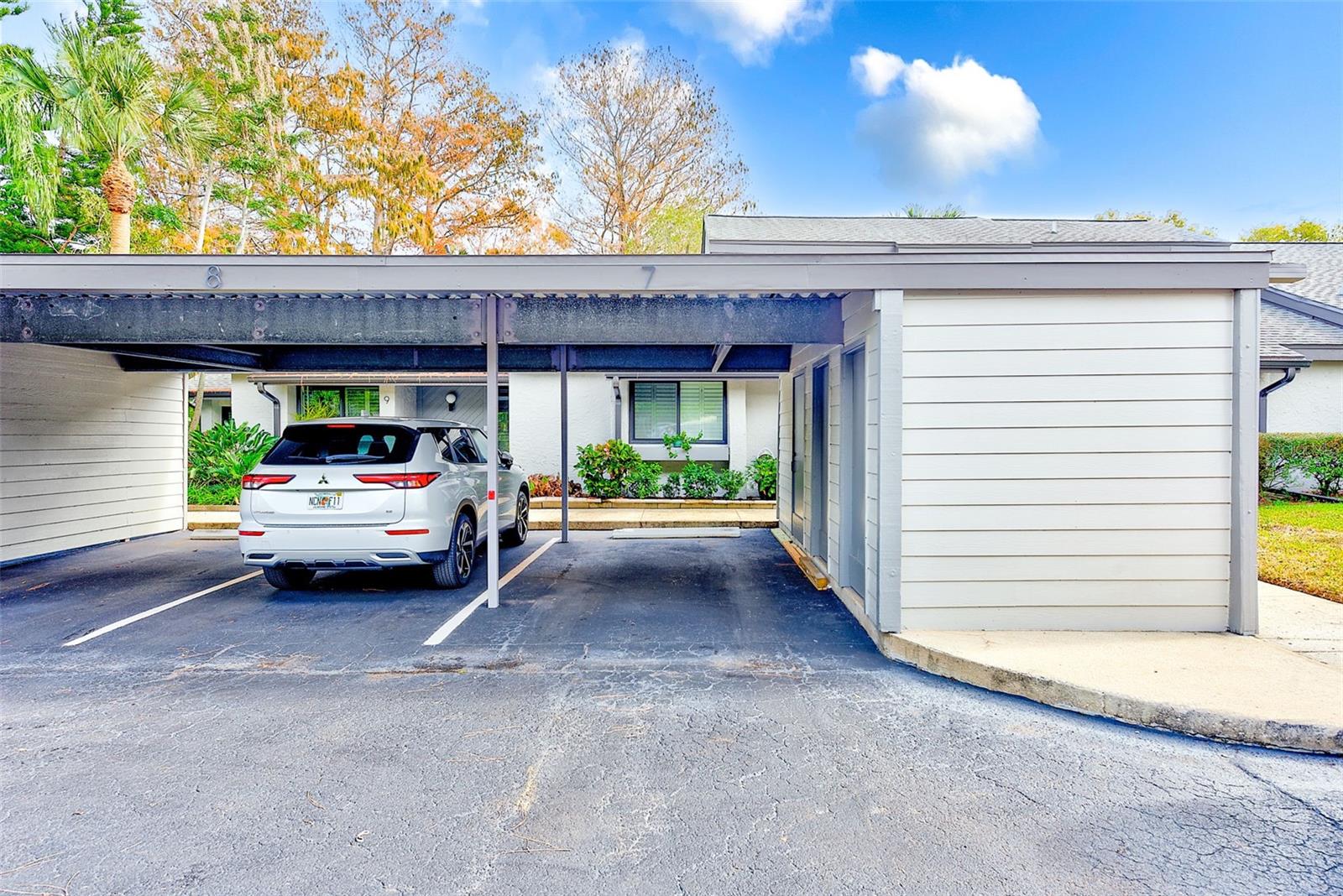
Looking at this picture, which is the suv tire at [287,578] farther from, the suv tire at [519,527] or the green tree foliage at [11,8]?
the green tree foliage at [11,8]

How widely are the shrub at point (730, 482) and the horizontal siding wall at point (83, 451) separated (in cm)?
880

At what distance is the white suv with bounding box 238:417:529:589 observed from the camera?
555 centimetres

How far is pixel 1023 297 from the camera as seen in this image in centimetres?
446

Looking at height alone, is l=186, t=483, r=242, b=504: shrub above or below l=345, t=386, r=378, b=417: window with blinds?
below

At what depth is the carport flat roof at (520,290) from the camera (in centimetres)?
436

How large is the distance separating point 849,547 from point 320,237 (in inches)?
662

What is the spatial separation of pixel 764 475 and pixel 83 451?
10192mm

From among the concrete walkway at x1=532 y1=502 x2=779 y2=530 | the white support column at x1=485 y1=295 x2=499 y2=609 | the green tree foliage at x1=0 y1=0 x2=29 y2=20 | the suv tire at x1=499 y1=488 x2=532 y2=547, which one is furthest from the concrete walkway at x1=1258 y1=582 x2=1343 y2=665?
the green tree foliage at x1=0 y1=0 x2=29 y2=20

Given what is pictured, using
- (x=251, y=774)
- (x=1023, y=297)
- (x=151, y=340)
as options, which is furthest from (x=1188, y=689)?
(x=151, y=340)

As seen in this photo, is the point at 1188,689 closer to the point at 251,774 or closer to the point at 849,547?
the point at 849,547

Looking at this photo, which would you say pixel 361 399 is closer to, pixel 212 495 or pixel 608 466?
pixel 212 495

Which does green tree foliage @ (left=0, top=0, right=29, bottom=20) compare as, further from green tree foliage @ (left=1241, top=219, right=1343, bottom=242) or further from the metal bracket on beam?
green tree foliage @ (left=1241, top=219, right=1343, bottom=242)

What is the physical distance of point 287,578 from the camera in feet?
20.7

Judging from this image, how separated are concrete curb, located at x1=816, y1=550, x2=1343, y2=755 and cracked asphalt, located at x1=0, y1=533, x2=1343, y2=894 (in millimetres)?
82
